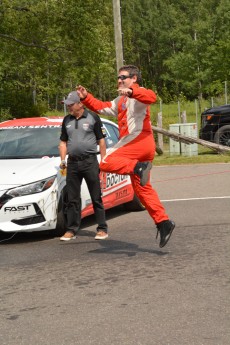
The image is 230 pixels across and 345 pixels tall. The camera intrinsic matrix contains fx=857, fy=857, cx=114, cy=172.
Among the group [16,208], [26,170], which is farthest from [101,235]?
[26,170]

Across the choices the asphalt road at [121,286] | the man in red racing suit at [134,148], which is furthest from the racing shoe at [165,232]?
the asphalt road at [121,286]

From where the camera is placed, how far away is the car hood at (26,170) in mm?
9344

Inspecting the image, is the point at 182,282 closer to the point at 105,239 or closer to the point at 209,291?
the point at 209,291

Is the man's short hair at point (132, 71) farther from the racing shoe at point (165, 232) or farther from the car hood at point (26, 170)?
the car hood at point (26, 170)

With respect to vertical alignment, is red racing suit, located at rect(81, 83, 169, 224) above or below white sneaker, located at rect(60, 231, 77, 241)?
above

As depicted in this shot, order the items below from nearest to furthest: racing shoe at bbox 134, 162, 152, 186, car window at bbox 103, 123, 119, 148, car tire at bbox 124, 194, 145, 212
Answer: racing shoe at bbox 134, 162, 152, 186 → car window at bbox 103, 123, 119, 148 → car tire at bbox 124, 194, 145, 212

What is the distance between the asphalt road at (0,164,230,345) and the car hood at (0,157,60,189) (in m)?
0.71

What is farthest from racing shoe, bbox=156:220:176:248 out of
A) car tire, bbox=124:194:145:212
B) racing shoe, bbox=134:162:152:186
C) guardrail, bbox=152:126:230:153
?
guardrail, bbox=152:126:230:153

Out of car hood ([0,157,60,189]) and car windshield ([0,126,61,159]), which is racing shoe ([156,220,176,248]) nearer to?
car hood ([0,157,60,189])

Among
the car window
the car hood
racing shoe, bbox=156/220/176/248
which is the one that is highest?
the car window

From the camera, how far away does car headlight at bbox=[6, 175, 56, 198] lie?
9.27m

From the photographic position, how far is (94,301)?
6434 mm

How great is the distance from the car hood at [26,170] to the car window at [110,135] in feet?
4.53

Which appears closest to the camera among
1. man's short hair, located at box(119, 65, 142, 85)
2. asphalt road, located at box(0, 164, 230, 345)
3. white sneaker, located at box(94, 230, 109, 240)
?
asphalt road, located at box(0, 164, 230, 345)
